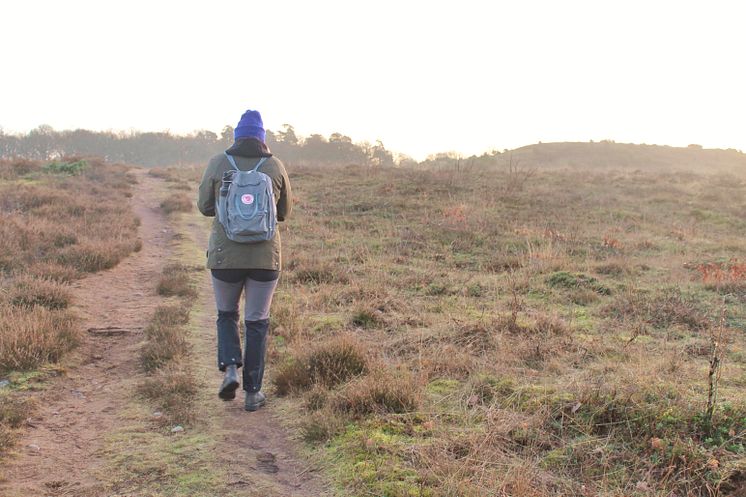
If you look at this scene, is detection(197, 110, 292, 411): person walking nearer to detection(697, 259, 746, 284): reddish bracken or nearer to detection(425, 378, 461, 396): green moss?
detection(425, 378, 461, 396): green moss

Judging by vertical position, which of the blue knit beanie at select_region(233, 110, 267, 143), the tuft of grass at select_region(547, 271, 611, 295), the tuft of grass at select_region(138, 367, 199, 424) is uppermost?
the blue knit beanie at select_region(233, 110, 267, 143)

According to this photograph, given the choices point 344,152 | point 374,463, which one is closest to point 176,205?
point 374,463

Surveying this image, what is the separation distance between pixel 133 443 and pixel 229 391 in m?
0.78

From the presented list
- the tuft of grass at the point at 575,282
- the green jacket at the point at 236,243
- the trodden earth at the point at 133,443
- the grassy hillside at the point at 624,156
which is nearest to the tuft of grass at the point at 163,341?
the trodden earth at the point at 133,443

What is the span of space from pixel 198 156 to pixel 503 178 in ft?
185

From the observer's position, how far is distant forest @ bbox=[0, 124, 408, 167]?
160 feet

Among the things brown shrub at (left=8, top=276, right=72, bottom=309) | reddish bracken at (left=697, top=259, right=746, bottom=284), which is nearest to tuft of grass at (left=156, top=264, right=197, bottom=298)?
brown shrub at (left=8, top=276, right=72, bottom=309)

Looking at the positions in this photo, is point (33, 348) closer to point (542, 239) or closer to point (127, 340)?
point (127, 340)

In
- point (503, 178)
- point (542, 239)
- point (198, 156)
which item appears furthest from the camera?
point (198, 156)

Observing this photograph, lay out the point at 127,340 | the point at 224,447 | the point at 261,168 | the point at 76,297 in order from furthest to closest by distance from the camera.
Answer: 1. the point at 76,297
2. the point at 127,340
3. the point at 261,168
4. the point at 224,447

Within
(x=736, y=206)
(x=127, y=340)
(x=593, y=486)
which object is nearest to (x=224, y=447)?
(x=593, y=486)

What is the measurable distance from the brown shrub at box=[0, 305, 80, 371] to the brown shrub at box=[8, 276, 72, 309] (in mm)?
570

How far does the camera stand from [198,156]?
2717 inches

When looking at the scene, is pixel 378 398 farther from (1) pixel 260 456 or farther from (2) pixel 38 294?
(2) pixel 38 294
